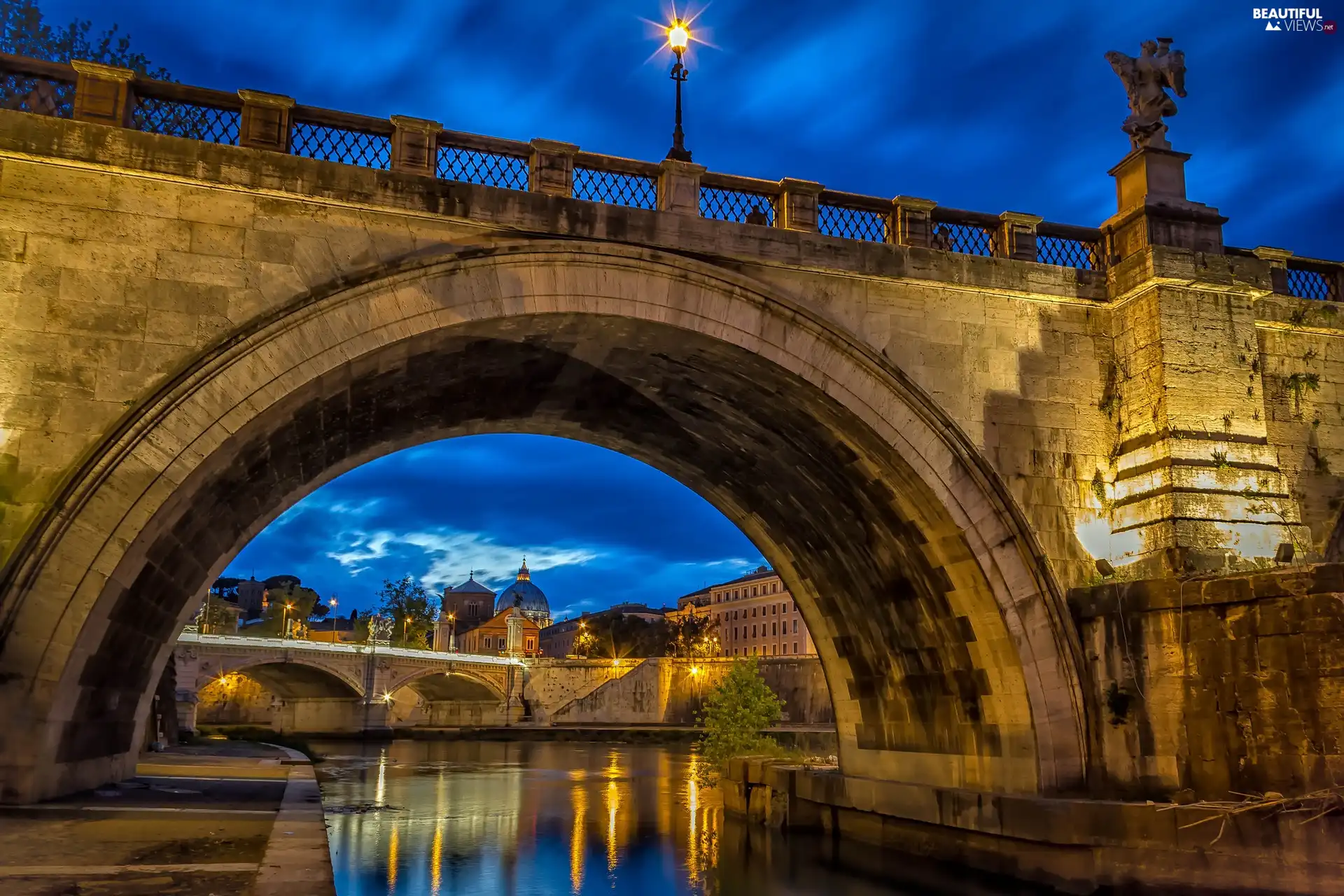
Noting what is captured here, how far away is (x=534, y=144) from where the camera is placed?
45.8 ft

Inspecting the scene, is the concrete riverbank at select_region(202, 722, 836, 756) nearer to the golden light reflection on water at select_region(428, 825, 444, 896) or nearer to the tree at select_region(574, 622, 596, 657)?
the golden light reflection on water at select_region(428, 825, 444, 896)

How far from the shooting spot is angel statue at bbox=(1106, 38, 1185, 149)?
611 inches

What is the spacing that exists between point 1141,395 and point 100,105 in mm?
14310

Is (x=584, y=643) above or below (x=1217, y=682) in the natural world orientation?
above

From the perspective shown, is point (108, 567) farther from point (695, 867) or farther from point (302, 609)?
point (302, 609)

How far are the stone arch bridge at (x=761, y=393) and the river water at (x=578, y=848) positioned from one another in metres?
1.51

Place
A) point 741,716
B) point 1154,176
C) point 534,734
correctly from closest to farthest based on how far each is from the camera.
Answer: point 1154,176
point 741,716
point 534,734

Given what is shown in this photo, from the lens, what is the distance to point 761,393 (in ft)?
49.6

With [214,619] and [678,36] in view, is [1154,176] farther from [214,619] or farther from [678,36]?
[214,619]

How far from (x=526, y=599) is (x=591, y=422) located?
152m

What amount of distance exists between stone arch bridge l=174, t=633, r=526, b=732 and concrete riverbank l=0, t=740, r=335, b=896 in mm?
29960

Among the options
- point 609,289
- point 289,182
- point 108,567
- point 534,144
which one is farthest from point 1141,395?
point 108,567

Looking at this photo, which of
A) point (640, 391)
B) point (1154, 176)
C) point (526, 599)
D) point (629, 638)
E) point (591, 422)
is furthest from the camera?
point (526, 599)

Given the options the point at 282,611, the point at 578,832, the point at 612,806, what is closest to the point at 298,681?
the point at 282,611
